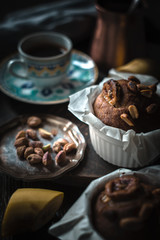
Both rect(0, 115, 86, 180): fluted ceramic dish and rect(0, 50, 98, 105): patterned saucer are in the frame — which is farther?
rect(0, 50, 98, 105): patterned saucer

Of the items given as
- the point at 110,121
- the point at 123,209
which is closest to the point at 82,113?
the point at 110,121

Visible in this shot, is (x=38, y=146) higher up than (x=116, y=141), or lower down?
lower down

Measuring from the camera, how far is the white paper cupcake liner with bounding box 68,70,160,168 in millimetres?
1161

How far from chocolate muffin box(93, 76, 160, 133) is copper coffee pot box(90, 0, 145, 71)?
0.54m

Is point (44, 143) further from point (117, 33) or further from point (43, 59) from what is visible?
point (117, 33)

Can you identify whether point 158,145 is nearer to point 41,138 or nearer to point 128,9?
point 41,138

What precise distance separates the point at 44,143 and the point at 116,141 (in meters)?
0.37

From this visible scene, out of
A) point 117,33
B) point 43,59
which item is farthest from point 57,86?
point 117,33

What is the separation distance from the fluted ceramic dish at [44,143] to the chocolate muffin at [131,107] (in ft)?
0.68

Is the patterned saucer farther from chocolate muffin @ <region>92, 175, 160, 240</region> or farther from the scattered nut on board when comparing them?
chocolate muffin @ <region>92, 175, 160, 240</region>

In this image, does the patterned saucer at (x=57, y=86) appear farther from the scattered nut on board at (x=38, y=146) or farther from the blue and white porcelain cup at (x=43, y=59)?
the scattered nut on board at (x=38, y=146)

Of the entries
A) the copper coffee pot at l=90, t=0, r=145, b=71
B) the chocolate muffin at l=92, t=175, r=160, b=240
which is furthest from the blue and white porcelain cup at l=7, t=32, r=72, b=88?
the chocolate muffin at l=92, t=175, r=160, b=240

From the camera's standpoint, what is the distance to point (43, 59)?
159 centimetres

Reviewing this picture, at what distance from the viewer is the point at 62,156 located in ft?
4.19
